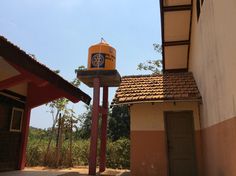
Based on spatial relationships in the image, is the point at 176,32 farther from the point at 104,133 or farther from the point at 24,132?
the point at 24,132

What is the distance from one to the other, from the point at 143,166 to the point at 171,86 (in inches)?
113

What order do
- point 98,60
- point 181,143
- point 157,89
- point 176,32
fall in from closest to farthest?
point 181,143 → point 157,89 → point 176,32 → point 98,60

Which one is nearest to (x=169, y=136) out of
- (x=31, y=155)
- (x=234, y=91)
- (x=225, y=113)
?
(x=225, y=113)

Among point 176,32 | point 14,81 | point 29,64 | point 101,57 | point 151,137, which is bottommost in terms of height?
point 151,137

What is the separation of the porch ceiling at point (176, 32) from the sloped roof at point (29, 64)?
440cm

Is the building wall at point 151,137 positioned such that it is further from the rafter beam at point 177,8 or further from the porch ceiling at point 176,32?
the rafter beam at point 177,8

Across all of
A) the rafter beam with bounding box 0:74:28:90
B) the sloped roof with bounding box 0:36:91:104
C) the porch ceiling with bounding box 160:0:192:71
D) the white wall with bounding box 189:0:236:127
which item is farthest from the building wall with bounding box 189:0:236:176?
the rafter beam with bounding box 0:74:28:90

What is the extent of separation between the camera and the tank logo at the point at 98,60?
37.3 feet

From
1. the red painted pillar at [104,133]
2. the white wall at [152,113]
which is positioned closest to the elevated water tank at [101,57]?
the red painted pillar at [104,133]

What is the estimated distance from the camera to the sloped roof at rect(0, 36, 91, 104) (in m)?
5.99

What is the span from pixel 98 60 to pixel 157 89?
9.38 ft

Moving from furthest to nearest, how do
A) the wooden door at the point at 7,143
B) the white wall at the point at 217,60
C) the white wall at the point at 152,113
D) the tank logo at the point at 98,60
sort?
1. the tank logo at the point at 98,60
2. the white wall at the point at 152,113
3. the wooden door at the point at 7,143
4. the white wall at the point at 217,60

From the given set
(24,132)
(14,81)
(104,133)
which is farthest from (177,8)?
(24,132)

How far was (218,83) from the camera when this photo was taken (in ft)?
21.3
